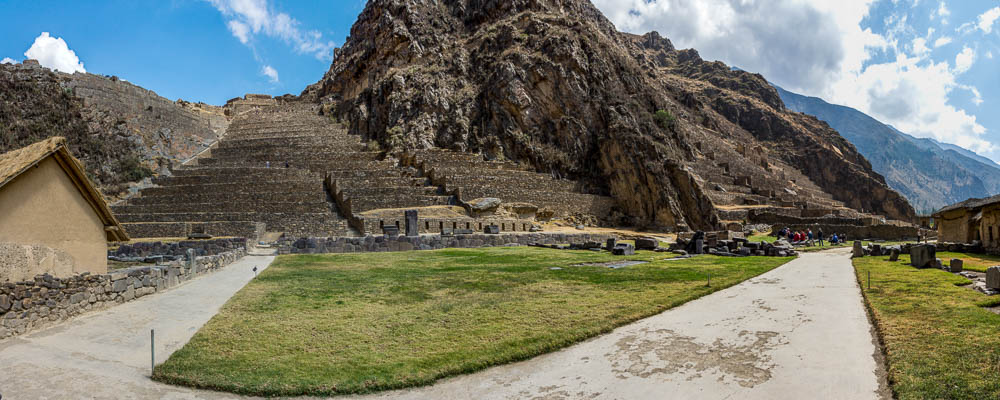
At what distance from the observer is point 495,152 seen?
186 ft

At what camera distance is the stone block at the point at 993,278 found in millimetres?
9461

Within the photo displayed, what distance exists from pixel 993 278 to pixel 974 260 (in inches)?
395

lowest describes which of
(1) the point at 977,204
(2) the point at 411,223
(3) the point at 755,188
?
(2) the point at 411,223

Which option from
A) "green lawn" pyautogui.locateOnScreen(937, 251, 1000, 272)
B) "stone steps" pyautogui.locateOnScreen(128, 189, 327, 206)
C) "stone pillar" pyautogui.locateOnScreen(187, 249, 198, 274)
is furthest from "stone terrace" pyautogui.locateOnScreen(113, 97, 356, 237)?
"green lawn" pyautogui.locateOnScreen(937, 251, 1000, 272)

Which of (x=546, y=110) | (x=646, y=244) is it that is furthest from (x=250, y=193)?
(x=546, y=110)

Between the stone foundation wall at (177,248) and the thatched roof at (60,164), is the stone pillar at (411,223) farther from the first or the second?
the thatched roof at (60,164)

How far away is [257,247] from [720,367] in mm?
27742

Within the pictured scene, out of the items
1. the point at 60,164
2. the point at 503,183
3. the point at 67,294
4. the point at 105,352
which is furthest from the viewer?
the point at 503,183

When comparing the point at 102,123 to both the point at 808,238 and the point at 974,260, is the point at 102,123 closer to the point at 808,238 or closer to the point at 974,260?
the point at 808,238

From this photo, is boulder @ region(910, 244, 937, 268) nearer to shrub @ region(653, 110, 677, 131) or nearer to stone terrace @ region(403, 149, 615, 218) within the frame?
stone terrace @ region(403, 149, 615, 218)

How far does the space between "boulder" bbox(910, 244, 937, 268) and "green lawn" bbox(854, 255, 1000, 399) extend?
4.60 meters

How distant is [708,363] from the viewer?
21.5ft

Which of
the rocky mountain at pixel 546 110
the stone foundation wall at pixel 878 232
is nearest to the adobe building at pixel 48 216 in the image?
the rocky mountain at pixel 546 110

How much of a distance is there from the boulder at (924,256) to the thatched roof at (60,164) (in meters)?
22.3
